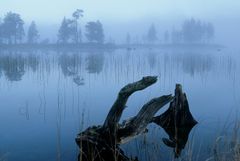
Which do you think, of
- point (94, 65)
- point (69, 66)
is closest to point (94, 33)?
point (94, 65)

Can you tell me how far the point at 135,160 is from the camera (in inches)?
277

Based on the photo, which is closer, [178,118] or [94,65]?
[178,118]

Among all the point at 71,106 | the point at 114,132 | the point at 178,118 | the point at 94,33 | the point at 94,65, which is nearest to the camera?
the point at 114,132

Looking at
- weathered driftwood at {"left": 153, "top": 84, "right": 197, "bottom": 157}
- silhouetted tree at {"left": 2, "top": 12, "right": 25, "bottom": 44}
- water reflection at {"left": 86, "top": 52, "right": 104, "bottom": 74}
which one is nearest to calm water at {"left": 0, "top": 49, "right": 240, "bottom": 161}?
weathered driftwood at {"left": 153, "top": 84, "right": 197, "bottom": 157}

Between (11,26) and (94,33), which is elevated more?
(11,26)

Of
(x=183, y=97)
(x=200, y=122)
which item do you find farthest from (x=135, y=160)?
(x=200, y=122)

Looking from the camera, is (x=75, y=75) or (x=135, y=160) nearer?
(x=135, y=160)

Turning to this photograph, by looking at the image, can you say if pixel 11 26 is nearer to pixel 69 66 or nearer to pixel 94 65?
pixel 94 65

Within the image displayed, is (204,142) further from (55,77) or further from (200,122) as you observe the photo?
(55,77)

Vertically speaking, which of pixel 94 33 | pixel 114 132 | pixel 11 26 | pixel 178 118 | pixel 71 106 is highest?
pixel 11 26

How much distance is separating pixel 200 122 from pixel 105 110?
3240 mm

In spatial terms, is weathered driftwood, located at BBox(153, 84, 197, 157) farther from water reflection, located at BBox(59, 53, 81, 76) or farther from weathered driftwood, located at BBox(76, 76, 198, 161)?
water reflection, located at BBox(59, 53, 81, 76)

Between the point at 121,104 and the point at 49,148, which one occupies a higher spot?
the point at 121,104

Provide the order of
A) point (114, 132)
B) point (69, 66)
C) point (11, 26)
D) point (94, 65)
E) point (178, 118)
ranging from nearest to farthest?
1. point (114, 132)
2. point (178, 118)
3. point (69, 66)
4. point (94, 65)
5. point (11, 26)
